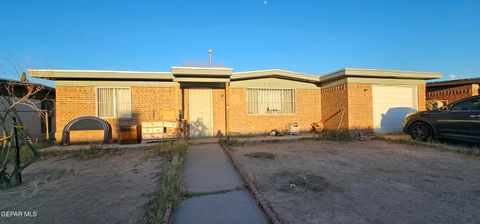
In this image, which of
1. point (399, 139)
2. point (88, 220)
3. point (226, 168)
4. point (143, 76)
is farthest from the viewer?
point (143, 76)

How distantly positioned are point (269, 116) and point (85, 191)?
8273 millimetres

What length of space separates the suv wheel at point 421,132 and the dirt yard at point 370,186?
1.82 meters

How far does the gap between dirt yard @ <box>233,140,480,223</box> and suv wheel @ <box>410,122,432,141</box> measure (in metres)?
1.82

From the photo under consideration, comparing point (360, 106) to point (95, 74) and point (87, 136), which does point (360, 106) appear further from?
point (87, 136)

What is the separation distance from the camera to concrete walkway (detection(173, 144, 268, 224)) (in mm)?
2936

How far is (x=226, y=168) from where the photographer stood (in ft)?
17.1

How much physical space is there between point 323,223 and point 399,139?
7.85 metres

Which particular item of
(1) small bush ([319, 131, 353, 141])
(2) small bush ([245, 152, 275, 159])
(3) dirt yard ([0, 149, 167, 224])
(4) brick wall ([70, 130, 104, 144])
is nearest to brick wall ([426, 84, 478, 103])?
(1) small bush ([319, 131, 353, 141])

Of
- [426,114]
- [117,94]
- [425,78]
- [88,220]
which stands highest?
[425,78]

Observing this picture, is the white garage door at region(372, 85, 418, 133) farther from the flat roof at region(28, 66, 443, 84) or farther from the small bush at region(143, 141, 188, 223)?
→ the small bush at region(143, 141, 188, 223)

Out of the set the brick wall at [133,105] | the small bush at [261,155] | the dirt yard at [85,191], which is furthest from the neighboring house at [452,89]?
A: the dirt yard at [85,191]

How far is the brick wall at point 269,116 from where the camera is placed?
1062cm

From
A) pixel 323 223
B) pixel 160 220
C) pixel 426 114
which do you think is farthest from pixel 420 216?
pixel 426 114

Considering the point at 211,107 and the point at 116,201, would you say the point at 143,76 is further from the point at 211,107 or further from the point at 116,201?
the point at 116,201
